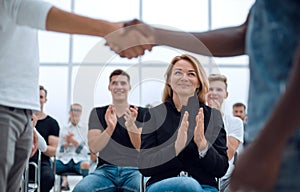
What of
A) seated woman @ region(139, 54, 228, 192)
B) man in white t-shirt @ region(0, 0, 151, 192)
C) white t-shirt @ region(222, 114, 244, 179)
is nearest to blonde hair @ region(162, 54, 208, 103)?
seated woman @ region(139, 54, 228, 192)

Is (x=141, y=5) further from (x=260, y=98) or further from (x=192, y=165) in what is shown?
(x=260, y=98)

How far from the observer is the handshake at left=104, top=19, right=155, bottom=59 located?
125cm

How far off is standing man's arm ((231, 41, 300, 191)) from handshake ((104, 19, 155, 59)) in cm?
63

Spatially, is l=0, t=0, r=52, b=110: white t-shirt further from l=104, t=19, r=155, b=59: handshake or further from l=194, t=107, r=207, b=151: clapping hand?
l=194, t=107, r=207, b=151: clapping hand

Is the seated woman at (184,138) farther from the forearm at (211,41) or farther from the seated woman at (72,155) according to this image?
the seated woman at (72,155)

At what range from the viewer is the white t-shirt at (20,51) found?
1093mm

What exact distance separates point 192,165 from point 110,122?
558 mm

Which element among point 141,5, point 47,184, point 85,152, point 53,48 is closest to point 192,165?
point 47,184

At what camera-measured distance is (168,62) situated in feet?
6.90

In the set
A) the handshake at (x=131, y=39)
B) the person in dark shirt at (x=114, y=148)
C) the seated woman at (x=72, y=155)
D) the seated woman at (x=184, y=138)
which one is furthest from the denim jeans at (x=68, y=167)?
the handshake at (x=131, y=39)

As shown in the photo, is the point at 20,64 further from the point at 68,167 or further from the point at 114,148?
the point at 68,167

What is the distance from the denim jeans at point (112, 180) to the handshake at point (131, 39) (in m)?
1.05

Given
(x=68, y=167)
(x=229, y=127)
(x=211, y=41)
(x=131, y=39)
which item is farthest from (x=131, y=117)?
(x=68, y=167)

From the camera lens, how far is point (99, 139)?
90.1 inches
